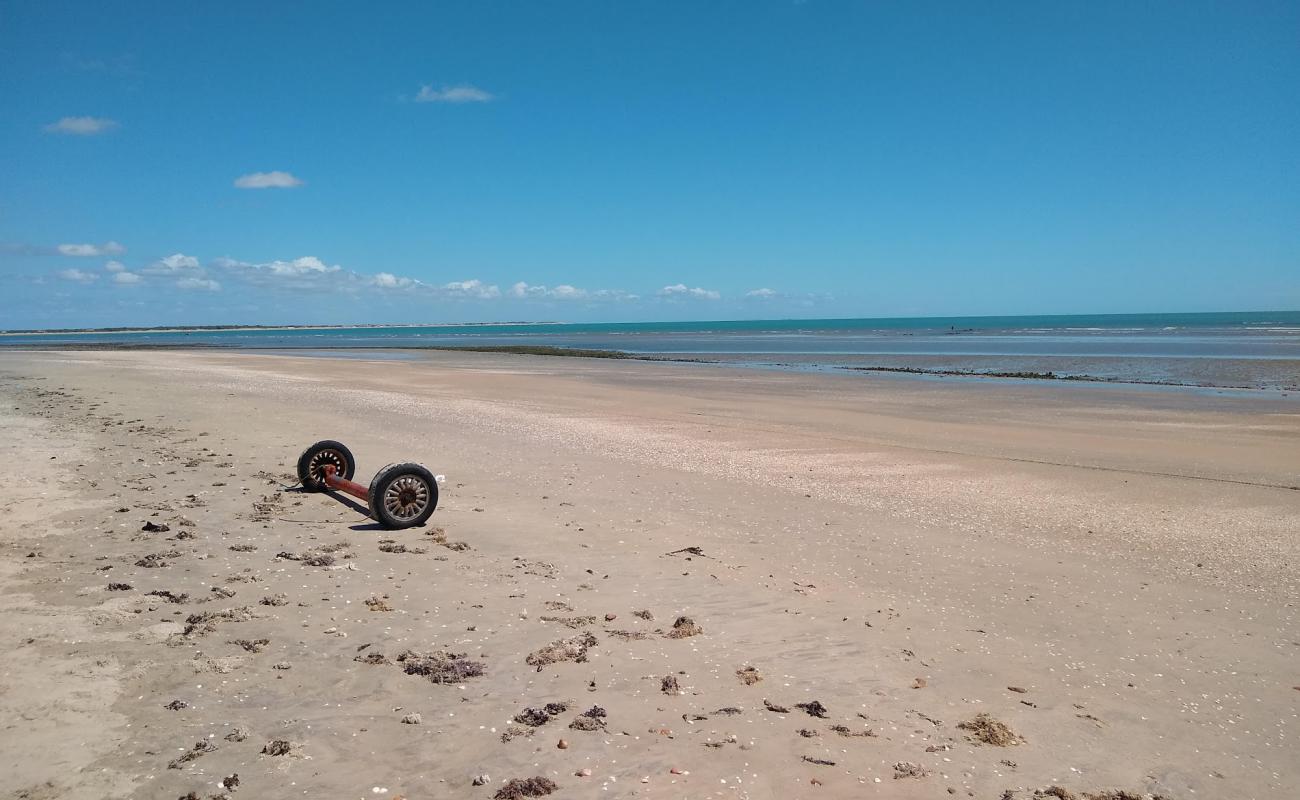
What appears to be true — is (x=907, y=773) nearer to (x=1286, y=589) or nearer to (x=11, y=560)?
(x=1286, y=589)

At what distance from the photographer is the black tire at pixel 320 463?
1099cm

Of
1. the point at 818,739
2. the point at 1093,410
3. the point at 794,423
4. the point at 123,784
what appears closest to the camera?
the point at 123,784

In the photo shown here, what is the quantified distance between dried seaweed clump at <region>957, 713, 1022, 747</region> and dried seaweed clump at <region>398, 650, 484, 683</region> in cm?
318

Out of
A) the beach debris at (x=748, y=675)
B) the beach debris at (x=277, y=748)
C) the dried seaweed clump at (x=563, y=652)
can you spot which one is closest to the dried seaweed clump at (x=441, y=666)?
the dried seaweed clump at (x=563, y=652)

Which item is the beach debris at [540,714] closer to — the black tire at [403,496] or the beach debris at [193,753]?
the beach debris at [193,753]

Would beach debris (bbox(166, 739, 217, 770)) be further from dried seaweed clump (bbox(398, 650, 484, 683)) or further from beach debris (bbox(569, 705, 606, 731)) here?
beach debris (bbox(569, 705, 606, 731))

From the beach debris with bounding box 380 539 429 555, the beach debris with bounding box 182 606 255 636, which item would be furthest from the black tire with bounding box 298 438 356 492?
the beach debris with bounding box 182 606 255 636

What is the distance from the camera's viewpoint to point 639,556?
829 cm

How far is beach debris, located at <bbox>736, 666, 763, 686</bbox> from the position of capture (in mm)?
5320

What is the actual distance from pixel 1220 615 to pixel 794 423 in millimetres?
13436

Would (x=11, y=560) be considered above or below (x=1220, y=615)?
above

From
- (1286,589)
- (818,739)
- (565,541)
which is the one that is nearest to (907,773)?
(818,739)

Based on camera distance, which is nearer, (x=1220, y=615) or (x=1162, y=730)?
(x=1162, y=730)

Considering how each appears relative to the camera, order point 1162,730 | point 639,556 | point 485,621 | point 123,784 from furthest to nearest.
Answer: point 639,556
point 485,621
point 1162,730
point 123,784
